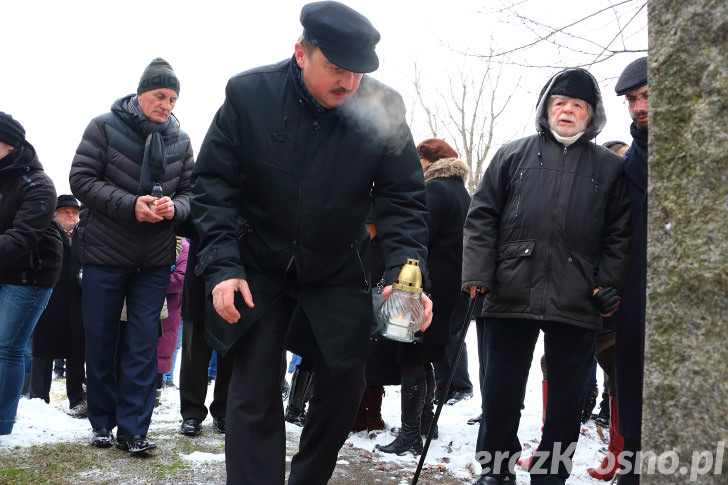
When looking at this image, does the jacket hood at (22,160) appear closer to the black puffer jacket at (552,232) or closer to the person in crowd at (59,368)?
the black puffer jacket at (552,232)

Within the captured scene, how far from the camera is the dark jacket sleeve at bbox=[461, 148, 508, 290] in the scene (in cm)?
370

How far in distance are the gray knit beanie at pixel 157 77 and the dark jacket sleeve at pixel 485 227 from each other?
2.14 meters

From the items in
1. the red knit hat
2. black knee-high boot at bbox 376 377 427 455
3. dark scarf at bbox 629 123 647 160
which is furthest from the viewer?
the red knit hat

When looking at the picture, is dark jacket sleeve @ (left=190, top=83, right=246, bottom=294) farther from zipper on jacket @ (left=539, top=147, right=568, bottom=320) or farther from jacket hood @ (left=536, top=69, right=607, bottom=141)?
jacket hood @ (left=536, top=69, right=607, bottom=141)

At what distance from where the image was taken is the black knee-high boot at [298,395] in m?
5.05

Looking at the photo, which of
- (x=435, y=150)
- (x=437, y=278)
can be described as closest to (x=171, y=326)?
(x=437, y=278)

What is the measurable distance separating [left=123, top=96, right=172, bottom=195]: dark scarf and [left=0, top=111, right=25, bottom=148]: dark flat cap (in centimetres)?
68

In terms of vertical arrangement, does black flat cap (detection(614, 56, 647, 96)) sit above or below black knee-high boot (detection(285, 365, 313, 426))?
above

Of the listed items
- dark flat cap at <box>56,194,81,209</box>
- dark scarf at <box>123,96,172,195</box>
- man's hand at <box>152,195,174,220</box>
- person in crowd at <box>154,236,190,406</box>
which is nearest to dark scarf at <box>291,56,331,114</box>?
man's hand at <box>152,195,174,220</box>

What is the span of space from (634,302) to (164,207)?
2775 mm

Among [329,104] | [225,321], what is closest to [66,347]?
[225,321]

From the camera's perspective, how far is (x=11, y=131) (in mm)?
4312

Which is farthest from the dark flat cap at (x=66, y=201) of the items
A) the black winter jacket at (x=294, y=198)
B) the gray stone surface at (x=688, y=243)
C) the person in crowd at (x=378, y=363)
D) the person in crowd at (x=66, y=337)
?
the gray stone surface at (x=688, y=243)

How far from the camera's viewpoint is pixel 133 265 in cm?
427
